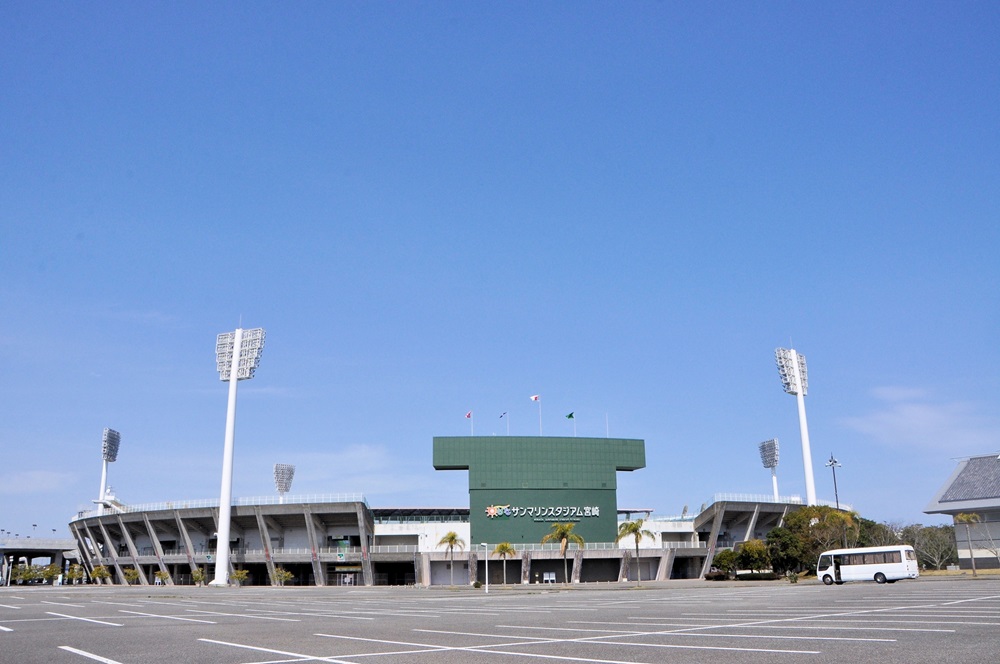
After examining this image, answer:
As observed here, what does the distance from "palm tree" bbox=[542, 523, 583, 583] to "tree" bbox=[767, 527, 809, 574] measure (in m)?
18.3

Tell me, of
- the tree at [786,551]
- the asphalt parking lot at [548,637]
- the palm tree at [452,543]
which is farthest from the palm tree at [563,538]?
the asphalt parking lot at [548,637]

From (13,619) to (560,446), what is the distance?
216ft

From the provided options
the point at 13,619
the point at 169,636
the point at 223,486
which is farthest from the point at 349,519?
the point at 169,636

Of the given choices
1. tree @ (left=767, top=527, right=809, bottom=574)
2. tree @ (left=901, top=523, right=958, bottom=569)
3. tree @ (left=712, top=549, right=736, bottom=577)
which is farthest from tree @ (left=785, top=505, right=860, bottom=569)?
tree @ (left=901, top=523, right=958, bottom=569)

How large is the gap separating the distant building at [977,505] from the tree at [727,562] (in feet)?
70.3

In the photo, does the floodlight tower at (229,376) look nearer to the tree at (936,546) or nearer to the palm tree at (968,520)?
the palm tree at (968,520)

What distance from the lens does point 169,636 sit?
1802cm

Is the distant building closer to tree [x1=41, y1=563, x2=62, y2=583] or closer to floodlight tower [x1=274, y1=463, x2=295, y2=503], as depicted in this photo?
floodlight tower [x1=274, y1=463, x2=295, y2=503]

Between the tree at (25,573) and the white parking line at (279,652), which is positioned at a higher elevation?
the white parking line at (279,652)

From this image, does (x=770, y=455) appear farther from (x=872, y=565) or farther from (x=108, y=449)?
(x=108, y=449)

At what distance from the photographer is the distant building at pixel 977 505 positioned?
76000 millimetres

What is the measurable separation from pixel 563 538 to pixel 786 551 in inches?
827

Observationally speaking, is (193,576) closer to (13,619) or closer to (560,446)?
(560,446)

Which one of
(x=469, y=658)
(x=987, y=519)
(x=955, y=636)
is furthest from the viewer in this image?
(x=987, y=519)
